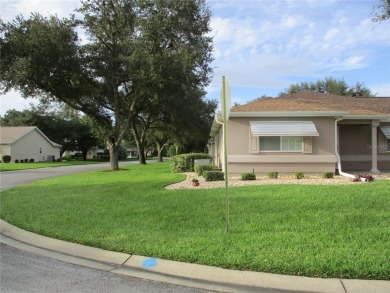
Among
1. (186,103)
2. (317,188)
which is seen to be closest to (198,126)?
(186,103)

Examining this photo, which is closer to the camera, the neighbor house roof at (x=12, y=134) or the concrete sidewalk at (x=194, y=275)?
the concrete sidewalk at (x=194, y=275)

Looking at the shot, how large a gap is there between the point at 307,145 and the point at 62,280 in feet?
43.5

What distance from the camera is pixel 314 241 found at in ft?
18.9

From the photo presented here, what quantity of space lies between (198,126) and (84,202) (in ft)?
92.5

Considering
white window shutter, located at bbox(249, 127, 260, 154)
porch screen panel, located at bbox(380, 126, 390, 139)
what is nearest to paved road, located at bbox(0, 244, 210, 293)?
white window shutter, located at bbox(249, 127, 260, 154)

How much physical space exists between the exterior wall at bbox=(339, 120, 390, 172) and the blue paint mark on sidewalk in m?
15.5

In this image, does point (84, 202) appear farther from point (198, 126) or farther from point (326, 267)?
point (198, 126)

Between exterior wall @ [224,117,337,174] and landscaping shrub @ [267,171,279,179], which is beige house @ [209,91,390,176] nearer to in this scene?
exterior wall @ [224,117,337,174]

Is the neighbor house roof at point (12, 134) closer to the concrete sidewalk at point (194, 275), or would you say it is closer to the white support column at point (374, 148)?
the white support column at point (374, 148)

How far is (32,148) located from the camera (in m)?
56.2

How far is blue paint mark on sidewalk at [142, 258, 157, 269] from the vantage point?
16.8 ft

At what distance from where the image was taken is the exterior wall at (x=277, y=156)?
16188 millimetres

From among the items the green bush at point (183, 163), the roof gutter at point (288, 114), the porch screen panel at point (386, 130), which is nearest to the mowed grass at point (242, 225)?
the roof gutter at point (288, 114)

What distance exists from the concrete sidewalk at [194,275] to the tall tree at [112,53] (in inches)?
673
